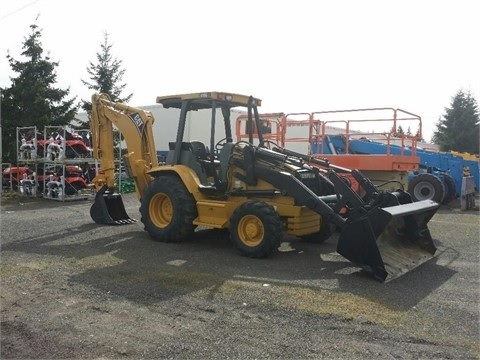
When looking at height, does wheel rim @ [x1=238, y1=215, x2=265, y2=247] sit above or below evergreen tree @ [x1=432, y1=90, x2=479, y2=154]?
below

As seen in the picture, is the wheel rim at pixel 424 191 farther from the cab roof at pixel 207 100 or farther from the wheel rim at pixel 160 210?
the wheel rim at pixel 160 210

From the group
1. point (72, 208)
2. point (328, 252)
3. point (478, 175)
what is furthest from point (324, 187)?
point (478, 175)

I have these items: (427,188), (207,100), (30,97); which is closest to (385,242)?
(207,100)

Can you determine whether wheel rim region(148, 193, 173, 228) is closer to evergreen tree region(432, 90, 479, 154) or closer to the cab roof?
the cab roof

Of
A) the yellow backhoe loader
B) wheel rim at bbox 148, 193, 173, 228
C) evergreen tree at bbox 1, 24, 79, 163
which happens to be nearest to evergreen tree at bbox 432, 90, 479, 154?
evergreen tree at bbox 1, 24, 79, 163

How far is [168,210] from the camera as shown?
9.12 meters

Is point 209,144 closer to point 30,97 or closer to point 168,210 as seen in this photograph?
point 168,210

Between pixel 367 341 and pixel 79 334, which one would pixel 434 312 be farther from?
pixel 79 334

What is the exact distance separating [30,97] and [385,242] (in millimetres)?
17717

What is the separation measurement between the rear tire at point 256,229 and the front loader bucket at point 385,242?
1.11 m

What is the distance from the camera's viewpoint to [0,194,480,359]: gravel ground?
4.14 metres

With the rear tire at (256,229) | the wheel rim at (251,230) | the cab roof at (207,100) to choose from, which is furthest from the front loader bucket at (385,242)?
the cab roof at (207,100)

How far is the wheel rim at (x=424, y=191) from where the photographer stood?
50.7 feet

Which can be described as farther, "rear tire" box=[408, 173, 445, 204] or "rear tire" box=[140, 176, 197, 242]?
"rear tire" box=[408, 173, 445, 204]
